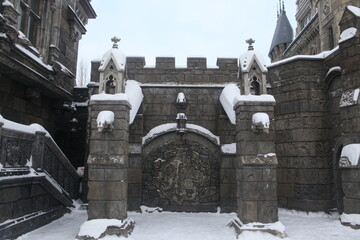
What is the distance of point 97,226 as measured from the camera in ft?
20.0

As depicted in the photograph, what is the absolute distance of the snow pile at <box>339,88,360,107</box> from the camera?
794cm

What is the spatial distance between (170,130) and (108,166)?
11.6ft

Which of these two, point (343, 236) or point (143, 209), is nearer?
point (343, 236)

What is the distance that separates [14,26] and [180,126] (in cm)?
A: 565

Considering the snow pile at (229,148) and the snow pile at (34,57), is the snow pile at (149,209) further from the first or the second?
the snow pile at (34,57)

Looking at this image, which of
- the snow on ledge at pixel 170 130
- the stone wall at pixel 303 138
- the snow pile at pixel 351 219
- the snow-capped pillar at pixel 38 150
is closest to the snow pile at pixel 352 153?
the snow pile at pixel 351 219

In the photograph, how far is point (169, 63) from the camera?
35.0ft

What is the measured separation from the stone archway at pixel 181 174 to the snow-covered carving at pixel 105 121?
11.2 ft

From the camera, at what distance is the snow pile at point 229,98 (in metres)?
9.19

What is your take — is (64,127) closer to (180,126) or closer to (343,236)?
(180,126)

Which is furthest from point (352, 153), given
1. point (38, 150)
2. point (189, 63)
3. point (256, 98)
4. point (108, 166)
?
point (38, 150)

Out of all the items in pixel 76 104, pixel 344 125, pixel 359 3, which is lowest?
pixel 344 125

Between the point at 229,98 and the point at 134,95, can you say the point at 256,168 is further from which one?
the point at 134,95

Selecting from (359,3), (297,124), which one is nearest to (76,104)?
(297,124)
